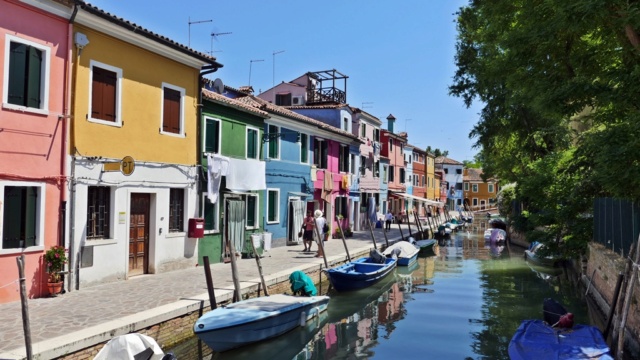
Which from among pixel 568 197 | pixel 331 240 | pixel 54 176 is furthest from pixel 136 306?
pixel 331 240

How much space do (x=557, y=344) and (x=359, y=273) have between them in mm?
8430

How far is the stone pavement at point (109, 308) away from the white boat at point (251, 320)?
76 cm

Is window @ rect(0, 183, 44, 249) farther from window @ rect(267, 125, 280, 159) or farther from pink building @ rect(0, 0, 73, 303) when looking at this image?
window @ rect(267, 125, 280, 159)

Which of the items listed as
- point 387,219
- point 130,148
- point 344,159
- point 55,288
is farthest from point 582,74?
point 387,219

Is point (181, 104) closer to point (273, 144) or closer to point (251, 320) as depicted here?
point (273, 144)

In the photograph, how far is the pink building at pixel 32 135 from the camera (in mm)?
9773

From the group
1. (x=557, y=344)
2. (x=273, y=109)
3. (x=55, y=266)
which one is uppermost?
(x=273, y=109)

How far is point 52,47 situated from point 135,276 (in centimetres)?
626

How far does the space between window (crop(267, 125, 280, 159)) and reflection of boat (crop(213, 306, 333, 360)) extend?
34.1 feet

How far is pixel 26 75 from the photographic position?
33.7ft

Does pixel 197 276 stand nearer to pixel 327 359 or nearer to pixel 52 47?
pixel 327 359

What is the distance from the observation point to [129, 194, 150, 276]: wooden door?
1323 cm

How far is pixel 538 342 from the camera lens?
870cm

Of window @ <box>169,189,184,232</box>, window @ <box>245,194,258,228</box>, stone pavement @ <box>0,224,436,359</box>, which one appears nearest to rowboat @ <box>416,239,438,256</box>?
window @ <box>245,194,258,228</box>
